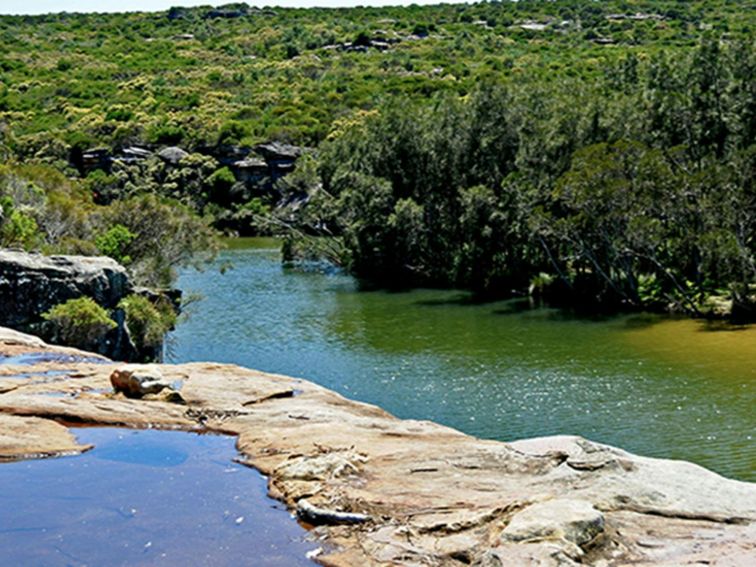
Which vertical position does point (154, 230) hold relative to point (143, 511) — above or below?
above


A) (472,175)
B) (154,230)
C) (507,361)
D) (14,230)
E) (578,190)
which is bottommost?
(507,361)

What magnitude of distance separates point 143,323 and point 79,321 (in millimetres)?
6106

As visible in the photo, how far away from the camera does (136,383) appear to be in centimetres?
2180

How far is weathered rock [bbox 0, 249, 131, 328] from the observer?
105ft

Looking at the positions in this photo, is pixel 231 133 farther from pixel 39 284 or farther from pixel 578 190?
pixel 39 284

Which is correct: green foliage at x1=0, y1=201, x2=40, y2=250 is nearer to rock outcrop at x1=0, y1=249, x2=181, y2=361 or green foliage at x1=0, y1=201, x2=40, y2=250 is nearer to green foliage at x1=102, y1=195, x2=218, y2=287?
rock outcrop at x1=0, y1=249, x2=181, y2=361

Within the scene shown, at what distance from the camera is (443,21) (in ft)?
645

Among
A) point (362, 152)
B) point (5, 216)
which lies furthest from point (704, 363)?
point (362, 152)

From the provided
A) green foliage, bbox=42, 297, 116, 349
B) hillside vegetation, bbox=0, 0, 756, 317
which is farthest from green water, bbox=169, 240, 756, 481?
green foliage, bbox=42, 297, 116, 349

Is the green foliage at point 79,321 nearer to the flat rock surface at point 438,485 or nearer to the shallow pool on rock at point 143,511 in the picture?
the flat rock surface at point 438,485

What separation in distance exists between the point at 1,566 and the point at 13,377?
1120 centimetres

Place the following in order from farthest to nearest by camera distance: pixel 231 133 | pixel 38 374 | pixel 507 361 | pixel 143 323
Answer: pixel 231 133 → pixel 507 361 → pixel 143 323 → pixel 38 374

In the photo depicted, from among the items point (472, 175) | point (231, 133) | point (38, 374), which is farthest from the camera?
point (231, 133)

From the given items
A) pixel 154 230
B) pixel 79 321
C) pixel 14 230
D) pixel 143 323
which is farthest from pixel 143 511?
pixel 154 230
